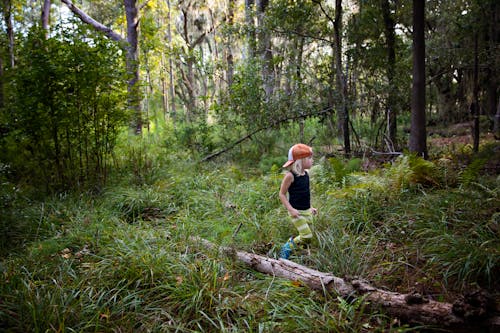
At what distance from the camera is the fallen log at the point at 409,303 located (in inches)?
93.2

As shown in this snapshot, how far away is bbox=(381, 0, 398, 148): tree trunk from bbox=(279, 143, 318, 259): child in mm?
5834

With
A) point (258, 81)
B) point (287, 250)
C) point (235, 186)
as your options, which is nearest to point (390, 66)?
point (258, 81)

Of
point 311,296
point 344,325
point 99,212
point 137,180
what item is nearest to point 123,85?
point 137,180

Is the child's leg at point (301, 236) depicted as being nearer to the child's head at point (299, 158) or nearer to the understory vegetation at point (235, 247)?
the understory vegetation at point (235, 247)

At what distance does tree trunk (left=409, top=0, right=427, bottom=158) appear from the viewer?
6.73 m

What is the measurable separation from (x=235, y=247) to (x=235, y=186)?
2927mm

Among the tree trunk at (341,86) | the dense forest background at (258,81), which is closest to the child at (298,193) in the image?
the dense forest background at (258,81)

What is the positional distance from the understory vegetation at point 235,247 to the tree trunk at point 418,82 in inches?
43.6

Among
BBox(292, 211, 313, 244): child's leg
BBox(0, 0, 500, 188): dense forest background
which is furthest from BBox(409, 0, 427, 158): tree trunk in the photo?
BBox(292, 211, 313, 244): child's leg

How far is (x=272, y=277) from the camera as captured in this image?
348 cm

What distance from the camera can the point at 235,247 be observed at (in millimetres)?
4113

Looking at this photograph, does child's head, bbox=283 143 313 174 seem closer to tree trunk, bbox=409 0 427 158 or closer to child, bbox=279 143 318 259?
child, bbox=279 143 318 259

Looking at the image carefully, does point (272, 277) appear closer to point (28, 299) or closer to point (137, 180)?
point (28, 299)

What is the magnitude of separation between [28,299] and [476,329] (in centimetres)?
347
